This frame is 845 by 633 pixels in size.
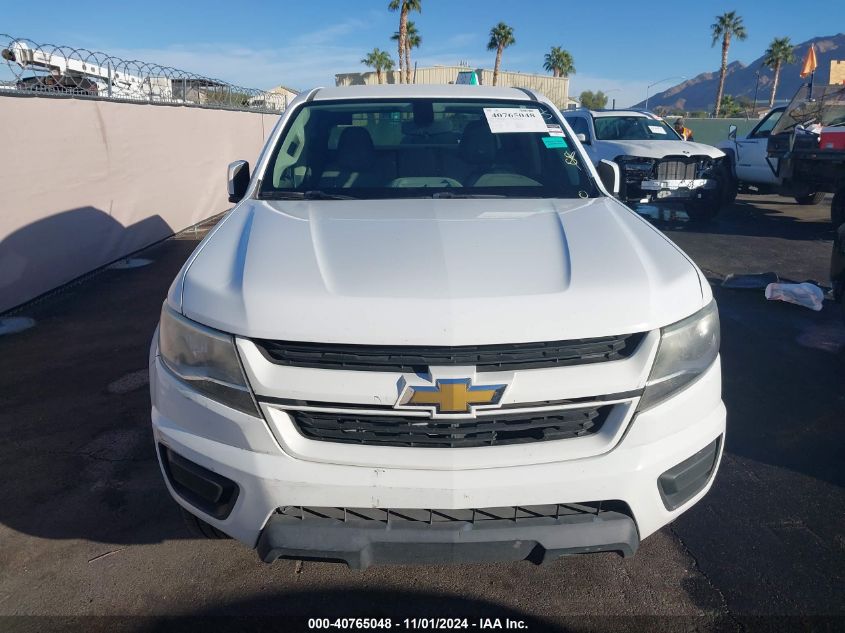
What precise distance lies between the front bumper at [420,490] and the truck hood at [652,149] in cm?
895

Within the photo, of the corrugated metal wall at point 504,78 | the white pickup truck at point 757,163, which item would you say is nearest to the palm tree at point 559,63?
the corrugated metal wall at point 504,78

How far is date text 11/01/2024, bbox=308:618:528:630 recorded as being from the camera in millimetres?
2332

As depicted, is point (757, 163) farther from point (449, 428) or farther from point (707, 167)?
point (449, 428)

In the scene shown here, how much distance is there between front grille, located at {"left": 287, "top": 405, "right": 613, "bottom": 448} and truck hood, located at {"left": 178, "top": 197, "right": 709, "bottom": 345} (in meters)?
0.24

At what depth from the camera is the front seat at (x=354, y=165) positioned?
3.40m

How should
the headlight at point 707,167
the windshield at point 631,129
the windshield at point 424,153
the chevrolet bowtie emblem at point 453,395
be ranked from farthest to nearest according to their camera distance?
the windshield at point 631,129, the headlight at point 707,167, the windshield at point 424,153, the chevrolet bowtie emblem at point 453,395

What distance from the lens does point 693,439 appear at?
2.11m

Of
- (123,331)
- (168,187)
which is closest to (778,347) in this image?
(123,331)

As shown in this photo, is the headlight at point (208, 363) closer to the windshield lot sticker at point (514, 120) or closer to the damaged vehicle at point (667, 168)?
the windshield lot sticker at point (514, 120)

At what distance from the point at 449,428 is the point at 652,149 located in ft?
31.0

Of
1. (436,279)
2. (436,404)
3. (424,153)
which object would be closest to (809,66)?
(424,153)

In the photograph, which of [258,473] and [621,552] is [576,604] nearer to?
[621,552]

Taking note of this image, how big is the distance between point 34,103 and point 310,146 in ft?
13.6

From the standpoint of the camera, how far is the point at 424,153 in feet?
11.8
